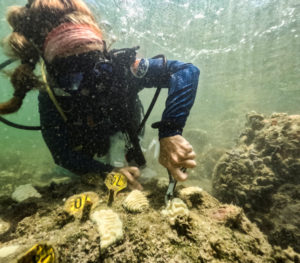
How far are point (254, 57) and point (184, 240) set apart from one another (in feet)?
72.8

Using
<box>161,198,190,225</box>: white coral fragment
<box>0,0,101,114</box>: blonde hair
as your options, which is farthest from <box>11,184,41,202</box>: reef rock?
<box>161,198,190,225</box>: white coral fragment

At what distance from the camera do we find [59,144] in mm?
3150

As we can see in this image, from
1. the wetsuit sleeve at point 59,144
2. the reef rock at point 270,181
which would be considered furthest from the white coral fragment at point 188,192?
the reef rock at point 270,181

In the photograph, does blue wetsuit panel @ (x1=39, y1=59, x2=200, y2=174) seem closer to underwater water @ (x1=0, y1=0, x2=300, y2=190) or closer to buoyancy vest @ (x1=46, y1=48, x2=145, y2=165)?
buoyancy vest @ (x1=46, y1=48, x2=145, y2=165)

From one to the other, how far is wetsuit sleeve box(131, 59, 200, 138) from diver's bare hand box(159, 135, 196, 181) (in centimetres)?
13

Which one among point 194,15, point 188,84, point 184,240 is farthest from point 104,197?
point 194,15

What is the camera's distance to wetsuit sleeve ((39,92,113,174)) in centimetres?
302

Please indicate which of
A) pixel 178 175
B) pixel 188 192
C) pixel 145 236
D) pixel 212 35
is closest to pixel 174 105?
pixel 178 175

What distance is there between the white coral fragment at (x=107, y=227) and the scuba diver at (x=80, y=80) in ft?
2.45

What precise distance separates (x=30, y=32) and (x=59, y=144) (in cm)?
185

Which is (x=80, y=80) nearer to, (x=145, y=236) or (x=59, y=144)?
(x=59, y=144)

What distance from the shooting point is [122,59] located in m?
3.14

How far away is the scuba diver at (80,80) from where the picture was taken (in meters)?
2.48

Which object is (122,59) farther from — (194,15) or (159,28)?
(159,28)
